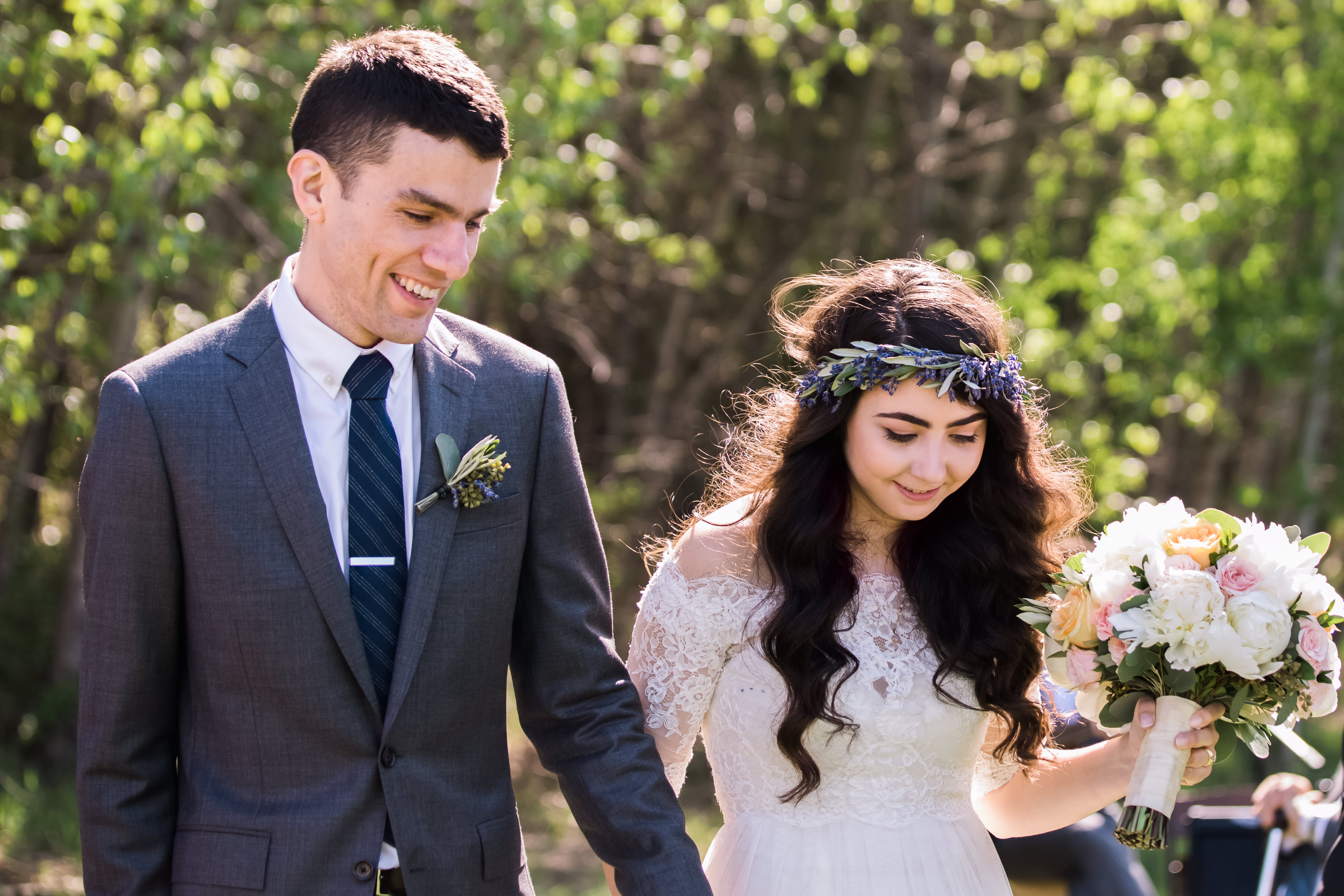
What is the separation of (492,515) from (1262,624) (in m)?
1.35

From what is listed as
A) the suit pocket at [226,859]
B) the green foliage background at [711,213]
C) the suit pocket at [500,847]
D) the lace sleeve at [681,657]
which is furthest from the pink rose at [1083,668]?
the green foliage background at [711,213]

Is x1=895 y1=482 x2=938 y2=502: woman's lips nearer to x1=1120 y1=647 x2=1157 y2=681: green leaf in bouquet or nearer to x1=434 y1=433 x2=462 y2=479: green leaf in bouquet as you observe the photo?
x1=1120 y1=647 x2=1157 y2=681: green leaf in bouquet

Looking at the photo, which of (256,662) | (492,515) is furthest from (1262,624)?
(256,662)

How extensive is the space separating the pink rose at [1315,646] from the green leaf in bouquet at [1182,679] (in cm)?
18

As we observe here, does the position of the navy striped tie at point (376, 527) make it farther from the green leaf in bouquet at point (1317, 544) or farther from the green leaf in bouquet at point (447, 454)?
the green leaf in bouquet at point (1317, 544)

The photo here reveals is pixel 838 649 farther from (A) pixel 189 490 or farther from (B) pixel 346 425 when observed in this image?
(A) pixel 189 490

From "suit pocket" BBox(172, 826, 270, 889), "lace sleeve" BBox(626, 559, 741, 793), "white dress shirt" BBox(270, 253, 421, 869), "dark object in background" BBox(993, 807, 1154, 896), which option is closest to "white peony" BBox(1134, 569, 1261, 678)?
"lace sleeve" BBox(626, 559, 741, 793)

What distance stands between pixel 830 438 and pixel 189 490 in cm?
131

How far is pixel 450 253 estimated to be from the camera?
1.98 meters

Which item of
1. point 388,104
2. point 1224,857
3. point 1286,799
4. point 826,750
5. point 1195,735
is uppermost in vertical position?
point 388,104

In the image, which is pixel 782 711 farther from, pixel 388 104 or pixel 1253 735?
pixel 388 104

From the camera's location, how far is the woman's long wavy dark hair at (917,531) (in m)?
2.55

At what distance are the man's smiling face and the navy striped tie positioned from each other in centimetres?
13

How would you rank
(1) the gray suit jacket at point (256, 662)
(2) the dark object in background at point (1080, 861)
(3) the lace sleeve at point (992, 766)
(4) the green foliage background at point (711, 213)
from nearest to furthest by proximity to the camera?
(1) the gray suit jacket at point (256, 662)
(3) the lace sleeve at point (992, 766)
(2) the dark object in background at point (1080, 861)
(4) the green foliage background at point (711, 213)
